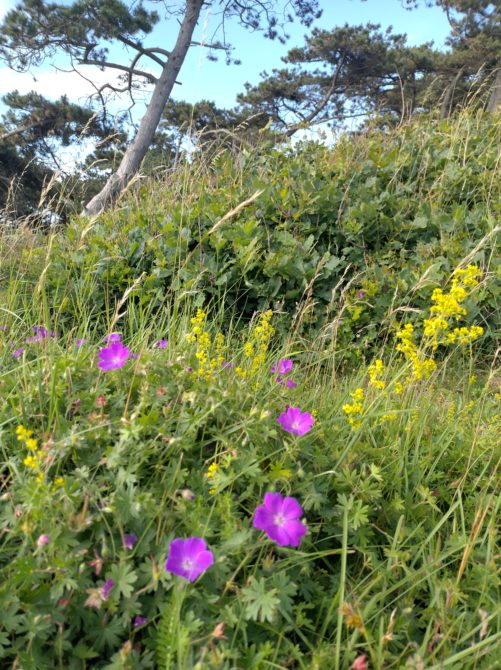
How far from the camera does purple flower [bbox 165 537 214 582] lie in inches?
37.6

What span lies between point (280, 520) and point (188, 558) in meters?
0.22

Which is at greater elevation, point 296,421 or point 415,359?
point 415,359

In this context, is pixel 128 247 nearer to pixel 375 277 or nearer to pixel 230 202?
pixel 230 202

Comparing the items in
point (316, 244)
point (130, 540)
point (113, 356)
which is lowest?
point (130, 540)

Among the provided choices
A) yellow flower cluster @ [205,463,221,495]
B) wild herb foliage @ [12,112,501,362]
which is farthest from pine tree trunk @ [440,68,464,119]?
yellow flower cluster @ [205,463,221,495]

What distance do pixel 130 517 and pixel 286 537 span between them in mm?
378

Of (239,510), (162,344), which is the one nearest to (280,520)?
(239,510)

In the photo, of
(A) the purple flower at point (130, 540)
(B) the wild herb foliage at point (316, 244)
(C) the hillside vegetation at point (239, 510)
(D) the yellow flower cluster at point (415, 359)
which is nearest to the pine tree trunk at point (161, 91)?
(B) the wild herb foliage at point (316, 244)

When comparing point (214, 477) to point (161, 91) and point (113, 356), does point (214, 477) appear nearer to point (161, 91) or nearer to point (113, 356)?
point (113, 356)

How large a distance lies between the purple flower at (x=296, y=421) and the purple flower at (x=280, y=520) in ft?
1.05

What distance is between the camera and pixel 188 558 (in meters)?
0.99

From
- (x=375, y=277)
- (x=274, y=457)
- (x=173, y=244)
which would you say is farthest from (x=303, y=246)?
(x=274, y=457)

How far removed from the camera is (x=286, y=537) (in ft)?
3.43

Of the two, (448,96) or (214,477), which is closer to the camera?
(214,477)
